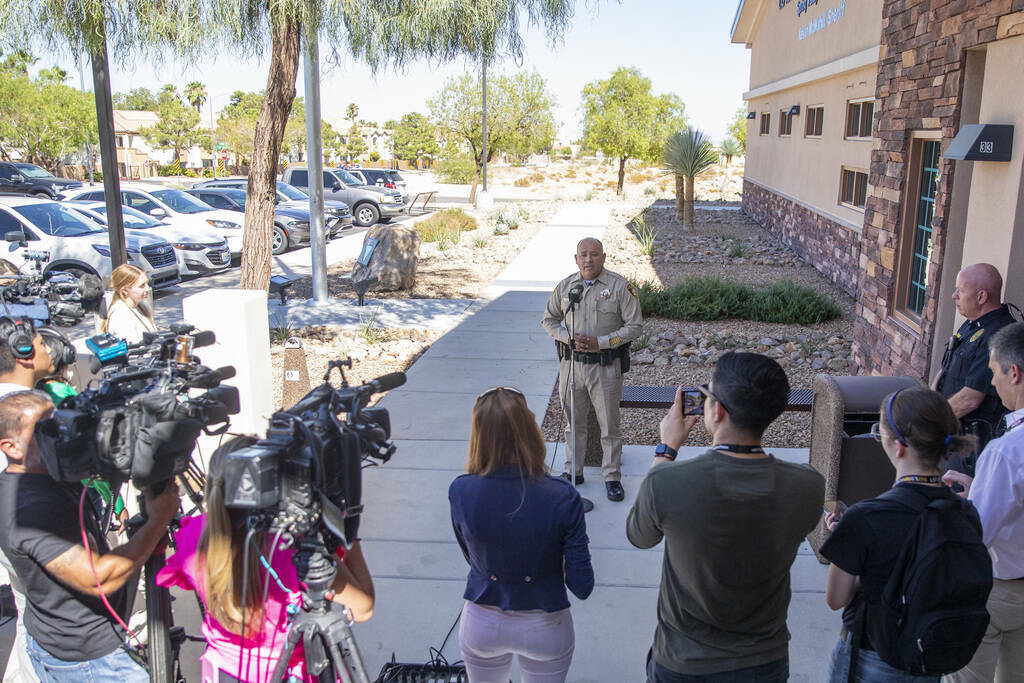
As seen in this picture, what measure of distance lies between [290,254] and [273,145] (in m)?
10.4

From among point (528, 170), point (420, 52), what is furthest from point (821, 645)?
point (528, 170)

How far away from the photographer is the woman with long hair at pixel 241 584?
2.53 metres

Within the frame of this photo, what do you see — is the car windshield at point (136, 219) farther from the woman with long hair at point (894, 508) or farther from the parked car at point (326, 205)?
the woman with long hair at point (894, 508)

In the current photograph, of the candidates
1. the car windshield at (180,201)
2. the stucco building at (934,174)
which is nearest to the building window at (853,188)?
the stucco building at (934,174)

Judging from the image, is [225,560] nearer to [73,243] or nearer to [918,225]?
[918,225]

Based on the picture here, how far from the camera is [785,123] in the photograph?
22.3m

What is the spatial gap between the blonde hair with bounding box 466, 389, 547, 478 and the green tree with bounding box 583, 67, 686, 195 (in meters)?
34.8

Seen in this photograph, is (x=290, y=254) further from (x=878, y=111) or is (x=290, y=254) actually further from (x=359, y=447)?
(x=359, y=447)

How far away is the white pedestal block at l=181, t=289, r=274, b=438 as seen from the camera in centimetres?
580

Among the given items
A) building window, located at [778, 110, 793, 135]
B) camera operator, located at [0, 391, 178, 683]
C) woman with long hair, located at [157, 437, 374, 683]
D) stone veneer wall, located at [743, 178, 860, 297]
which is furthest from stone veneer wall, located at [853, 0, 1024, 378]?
building window, located at [778, 110, 793, 135]

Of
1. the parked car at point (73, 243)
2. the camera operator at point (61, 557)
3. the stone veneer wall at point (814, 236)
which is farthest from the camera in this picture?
the stone veneer wall at point (814, 236)

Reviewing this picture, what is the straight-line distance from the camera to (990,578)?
97.7 inches

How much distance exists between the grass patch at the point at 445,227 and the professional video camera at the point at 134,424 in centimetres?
1632

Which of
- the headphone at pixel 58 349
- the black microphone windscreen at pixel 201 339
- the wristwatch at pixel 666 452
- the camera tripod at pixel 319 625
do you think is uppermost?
Result: the black microphone windscreen at pixel 201 339
